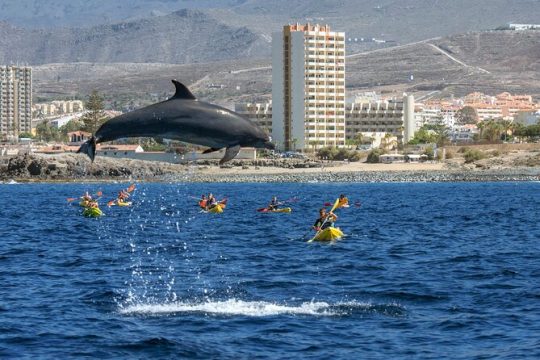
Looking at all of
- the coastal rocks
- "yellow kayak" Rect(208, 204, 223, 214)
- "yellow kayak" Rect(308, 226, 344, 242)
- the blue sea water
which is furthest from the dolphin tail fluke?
the coastal rocks

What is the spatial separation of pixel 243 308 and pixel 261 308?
0.54 metres

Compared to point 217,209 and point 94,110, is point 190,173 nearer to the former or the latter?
point 217,209

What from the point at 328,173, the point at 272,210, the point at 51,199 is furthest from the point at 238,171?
the point at 272,210

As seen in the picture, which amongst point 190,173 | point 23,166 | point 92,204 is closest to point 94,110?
point 92,204

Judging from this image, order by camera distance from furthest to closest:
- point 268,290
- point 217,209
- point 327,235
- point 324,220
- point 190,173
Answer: point 190,173 < point 217,209 < point 327,235 < point 324,220 < point 268,290

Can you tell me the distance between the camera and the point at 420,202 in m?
116

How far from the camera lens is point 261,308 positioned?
3778 cm

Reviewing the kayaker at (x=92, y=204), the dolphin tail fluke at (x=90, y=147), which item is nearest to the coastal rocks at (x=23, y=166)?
the kayaker at (x=92, y=204)

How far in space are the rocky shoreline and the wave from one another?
140 metres

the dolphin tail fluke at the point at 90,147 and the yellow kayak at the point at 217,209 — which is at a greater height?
the dolphin tail fluke at the point at 90,147

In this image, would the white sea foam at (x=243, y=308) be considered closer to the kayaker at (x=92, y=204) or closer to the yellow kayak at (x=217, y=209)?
the kayaker at (x=92, y=204)

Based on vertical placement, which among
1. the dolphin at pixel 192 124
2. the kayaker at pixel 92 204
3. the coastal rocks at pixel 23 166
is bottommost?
the kayaker at pixel 92 204

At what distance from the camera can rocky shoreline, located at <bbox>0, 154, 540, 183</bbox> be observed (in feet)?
602

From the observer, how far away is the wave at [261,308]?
37.1 metres
